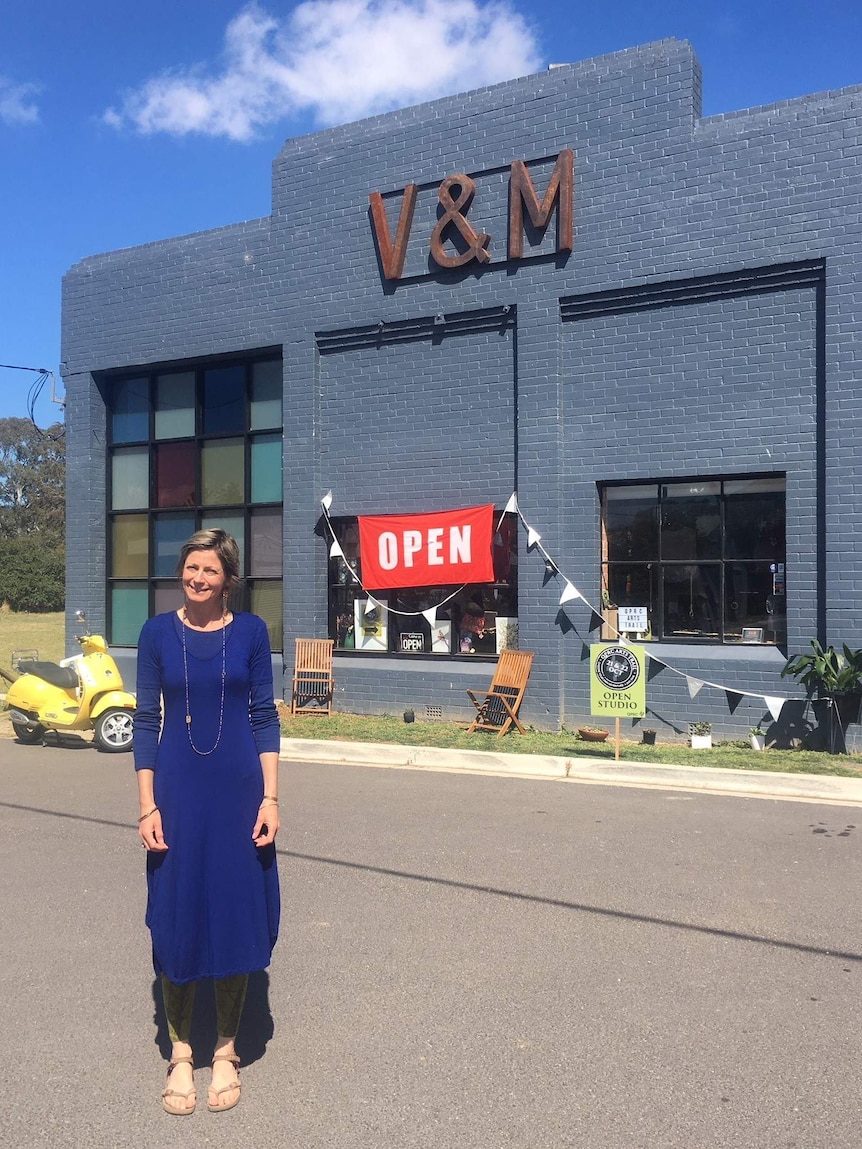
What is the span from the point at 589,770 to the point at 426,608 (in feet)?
14.0

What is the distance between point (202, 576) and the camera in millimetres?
3801

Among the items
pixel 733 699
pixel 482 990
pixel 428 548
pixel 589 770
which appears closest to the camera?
pixel 482 990

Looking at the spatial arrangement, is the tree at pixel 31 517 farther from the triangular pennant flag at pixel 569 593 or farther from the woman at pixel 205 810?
the woman at pixel 205 810

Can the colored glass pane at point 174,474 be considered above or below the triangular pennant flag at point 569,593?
above

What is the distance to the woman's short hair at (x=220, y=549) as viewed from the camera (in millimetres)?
3850

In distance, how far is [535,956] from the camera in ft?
16.6

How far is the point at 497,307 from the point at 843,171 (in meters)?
4.28

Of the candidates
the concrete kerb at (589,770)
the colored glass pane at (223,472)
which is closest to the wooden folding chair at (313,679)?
the concrete kerb at (589,770)

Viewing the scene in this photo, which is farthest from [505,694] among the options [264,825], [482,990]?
[264,825]

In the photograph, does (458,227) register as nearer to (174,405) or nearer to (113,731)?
(174,405)

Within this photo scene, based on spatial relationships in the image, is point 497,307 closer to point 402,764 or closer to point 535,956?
point 402,764

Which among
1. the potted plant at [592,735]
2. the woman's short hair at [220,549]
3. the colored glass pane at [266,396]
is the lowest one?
the potted plant at [592,735]

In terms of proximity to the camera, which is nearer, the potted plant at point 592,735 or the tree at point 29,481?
the potted plant at point 592,735

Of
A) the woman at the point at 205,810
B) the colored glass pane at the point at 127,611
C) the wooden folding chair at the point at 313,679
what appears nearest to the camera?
the woman at the point at 205,810
